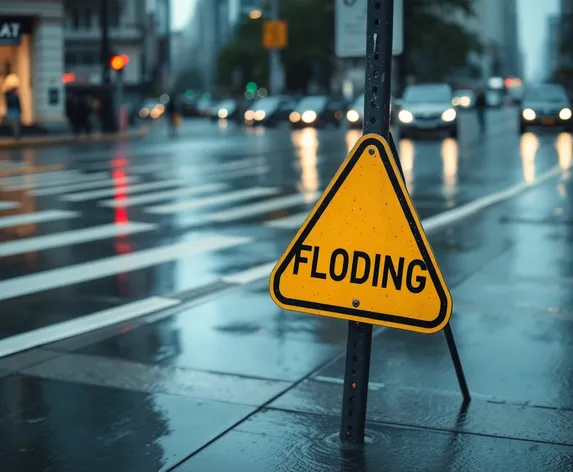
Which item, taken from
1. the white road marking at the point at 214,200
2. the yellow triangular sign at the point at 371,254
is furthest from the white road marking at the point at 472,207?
the yellow triangular sign at the point at 371,254

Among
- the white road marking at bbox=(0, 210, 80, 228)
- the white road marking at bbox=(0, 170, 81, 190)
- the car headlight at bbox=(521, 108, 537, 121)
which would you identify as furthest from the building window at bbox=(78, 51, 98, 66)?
the white road marking at bbox=(0, 210, 80, 228)

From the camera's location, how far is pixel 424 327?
466cm

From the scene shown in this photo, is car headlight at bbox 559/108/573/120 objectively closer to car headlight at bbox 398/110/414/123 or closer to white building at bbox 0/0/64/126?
car headlight at bbox 398/110/414/123

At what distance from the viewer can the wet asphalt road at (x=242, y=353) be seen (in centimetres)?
518

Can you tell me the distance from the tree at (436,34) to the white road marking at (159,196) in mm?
60512

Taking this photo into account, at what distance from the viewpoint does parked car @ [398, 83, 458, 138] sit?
36.6 metres

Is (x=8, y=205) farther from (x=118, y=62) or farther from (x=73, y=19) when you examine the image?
(x=73, y=19)

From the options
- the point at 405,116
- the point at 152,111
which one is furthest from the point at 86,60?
the point at 405,116

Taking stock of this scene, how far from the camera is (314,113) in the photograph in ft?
171

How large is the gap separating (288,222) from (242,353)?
7.27 meters

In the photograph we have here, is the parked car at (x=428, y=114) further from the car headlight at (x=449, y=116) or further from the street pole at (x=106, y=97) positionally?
the street pole at (x=106, y=97)

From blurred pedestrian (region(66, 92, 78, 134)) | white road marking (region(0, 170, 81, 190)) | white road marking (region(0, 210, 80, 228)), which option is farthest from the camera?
blurred pedestrian (region(66, 92, 78, 134))

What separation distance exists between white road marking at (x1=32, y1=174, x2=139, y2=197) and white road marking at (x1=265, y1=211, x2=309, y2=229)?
4.93 metres

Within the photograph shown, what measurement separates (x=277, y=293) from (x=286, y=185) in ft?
49.4
